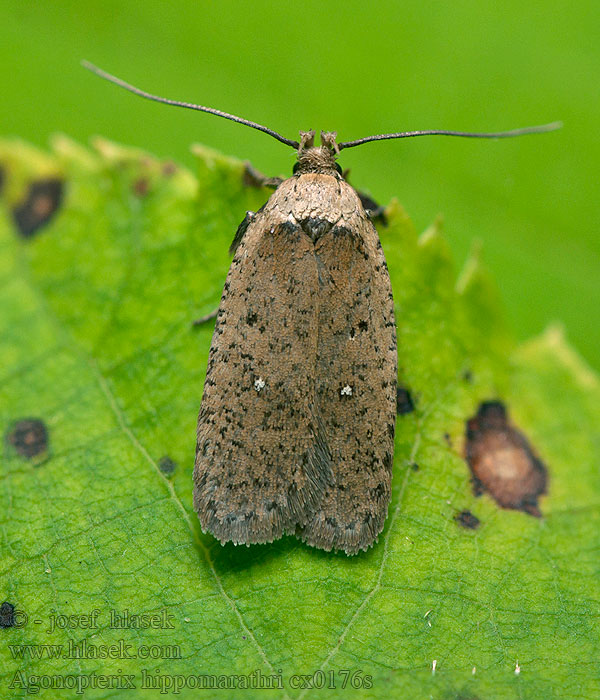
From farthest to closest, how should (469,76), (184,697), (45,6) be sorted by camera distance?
(45,6)
(469,76)
(184,697)

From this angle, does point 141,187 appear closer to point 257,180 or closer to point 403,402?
point 257,180

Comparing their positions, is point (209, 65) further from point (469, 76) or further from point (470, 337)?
point (470, 337)

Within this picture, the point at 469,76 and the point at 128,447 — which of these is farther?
the point at 469,76

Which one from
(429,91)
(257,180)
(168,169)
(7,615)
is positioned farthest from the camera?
(429,91)

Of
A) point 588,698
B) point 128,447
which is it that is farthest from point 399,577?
point 128,447

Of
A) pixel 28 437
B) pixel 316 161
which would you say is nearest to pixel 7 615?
pixel 28 437

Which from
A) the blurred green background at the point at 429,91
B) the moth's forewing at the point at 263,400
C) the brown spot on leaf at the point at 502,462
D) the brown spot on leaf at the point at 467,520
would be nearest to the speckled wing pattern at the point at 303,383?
the moth's forewing at the point at 263,400
